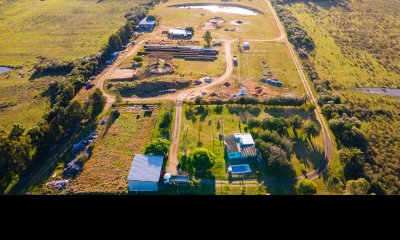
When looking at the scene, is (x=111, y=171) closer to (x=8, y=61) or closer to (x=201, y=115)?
(x=201, y=115)

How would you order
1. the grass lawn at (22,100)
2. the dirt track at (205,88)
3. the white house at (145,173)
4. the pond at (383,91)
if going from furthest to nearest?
the pond at (383,91) → the grass lawn at (22,100) → the dirt track at (205,88) → the white house at (145,173)

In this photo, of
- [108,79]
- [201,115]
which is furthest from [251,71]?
[108,79]

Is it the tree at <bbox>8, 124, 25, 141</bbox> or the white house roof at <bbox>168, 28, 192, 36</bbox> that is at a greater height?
the white house roof at <bbox>168, 28, 192, 36</bbox>

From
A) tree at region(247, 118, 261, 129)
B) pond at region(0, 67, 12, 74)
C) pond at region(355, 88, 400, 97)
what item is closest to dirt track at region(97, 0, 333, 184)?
tree at region(247, 118, 261, 129)

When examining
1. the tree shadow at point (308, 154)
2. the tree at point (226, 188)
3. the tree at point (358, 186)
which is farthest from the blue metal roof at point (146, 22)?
the tree at point (358, 186)

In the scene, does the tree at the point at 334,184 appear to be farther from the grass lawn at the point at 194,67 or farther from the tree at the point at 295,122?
the grass lawn at the point at 194,67

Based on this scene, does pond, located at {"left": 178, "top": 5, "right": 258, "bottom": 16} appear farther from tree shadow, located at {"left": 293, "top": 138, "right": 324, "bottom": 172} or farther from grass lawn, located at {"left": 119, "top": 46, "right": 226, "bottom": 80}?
tree shadow, located at {"left": 293, "top": 138, "right": 324, "bottom": 172}

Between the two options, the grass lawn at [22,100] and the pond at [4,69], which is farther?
the pond at [4,69]
